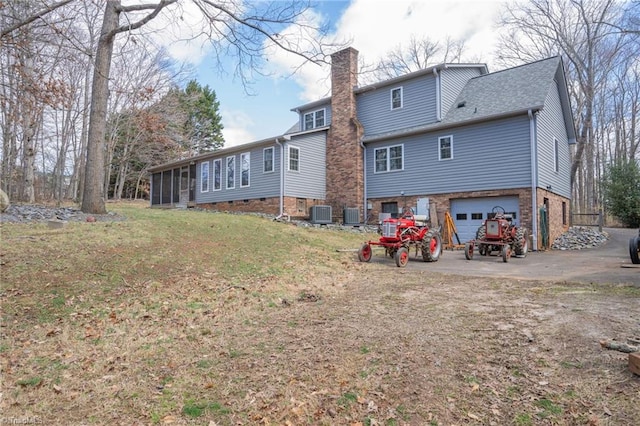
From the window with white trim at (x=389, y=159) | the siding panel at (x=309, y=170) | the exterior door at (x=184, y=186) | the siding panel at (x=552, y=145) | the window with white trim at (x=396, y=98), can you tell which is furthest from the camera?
the exterior door at (x=184, y=186)

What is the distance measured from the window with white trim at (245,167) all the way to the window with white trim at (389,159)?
256 inches

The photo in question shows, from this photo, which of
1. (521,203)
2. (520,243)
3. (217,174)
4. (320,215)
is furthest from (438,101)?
(217,174)

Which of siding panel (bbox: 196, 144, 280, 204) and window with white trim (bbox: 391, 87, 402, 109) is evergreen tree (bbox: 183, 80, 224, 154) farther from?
window with white trim (bbox: 391, 87, 402, 109)

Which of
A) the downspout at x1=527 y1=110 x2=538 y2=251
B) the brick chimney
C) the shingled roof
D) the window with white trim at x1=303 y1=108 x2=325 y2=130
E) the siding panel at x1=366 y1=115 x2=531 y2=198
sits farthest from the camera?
the window with white trim at x1=303 y1=108 x2=325 y2=130

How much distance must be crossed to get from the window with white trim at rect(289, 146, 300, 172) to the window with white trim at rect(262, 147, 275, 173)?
2.87 ft

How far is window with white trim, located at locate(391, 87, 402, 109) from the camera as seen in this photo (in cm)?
1830

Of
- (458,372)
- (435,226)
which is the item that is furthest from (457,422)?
(435,226)

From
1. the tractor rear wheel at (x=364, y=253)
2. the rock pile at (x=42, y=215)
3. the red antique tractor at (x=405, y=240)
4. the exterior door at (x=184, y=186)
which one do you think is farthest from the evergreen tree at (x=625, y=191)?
the exterior door at (x=184, y=186)

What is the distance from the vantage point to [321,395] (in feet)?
9.95

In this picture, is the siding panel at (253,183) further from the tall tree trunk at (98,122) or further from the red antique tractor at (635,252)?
the red antique tractor at (635,252)

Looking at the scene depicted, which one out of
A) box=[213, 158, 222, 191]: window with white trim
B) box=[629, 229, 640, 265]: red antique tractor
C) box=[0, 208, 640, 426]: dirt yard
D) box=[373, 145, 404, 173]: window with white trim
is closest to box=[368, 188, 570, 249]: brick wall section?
box=[373, 145, 404, 173]: window with white trim

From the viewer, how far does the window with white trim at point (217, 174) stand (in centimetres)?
2112

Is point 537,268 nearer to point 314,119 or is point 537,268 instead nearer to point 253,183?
point 253,183

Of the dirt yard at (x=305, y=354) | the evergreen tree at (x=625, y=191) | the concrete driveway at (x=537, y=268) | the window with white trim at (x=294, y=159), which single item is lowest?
the dirt yard at (x=305, y=354)
